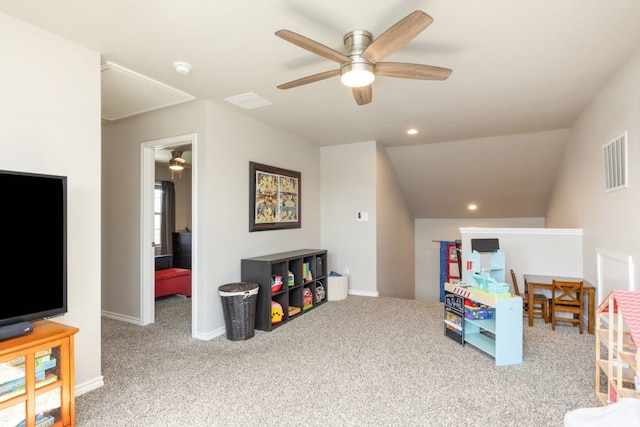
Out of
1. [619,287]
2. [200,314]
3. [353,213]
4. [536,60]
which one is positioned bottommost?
[200,314]

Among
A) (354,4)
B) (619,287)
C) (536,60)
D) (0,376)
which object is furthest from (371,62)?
(619,287)

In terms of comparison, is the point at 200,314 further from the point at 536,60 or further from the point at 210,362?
the point at 536,60

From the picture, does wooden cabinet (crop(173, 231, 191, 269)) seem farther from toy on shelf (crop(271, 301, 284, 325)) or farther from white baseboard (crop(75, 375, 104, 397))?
white baseboard (crop(75, 375, 104, 397))

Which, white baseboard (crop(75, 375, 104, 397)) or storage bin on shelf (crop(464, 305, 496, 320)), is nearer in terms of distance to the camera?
white baseboard (crop(75, 375, 104, 397))

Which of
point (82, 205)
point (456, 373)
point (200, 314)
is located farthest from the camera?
point (200, 314)

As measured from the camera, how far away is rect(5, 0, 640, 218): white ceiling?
6.52 ft

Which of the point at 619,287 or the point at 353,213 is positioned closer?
the point at 619,287

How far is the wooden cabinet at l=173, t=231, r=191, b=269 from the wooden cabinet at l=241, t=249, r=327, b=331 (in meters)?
2.25

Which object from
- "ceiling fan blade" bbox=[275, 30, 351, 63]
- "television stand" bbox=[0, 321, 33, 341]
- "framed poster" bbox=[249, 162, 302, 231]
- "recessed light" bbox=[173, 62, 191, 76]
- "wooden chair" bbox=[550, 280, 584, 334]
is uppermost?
"recessed light" bbox=[173, 62, 191, 76]

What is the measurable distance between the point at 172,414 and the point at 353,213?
373 cm

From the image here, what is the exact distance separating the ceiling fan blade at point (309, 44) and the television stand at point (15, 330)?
2.05 m

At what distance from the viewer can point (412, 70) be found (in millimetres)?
2186

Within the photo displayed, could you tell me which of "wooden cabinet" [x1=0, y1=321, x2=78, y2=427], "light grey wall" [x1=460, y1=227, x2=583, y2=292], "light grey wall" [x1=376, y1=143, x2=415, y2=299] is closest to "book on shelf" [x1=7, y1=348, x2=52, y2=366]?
"wooden cabinet" [x1=0, y1=321, x2=78, y2=427]

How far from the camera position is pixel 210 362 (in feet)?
9.35
